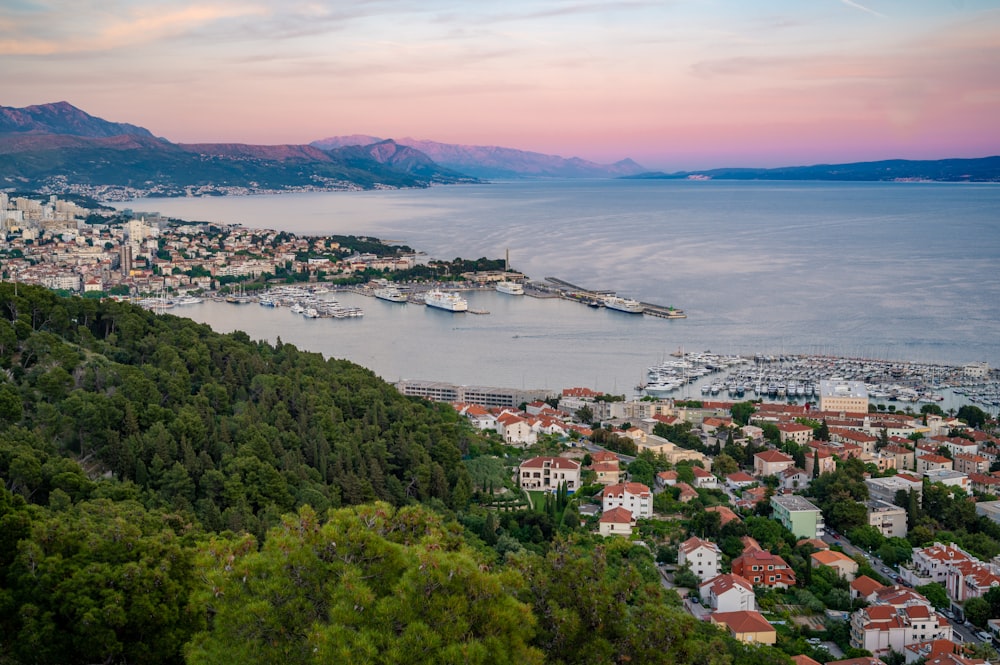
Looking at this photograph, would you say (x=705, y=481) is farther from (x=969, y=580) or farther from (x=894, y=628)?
(x=894, y=628)

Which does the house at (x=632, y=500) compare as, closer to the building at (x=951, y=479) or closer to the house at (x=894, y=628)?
the house at (x=894, y=628)

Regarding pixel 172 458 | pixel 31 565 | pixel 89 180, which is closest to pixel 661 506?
pixel 172 458

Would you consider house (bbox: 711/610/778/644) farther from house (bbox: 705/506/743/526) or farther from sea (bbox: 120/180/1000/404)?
sea (bbox: 120/180/1000/404)

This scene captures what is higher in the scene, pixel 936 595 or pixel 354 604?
pixel 354 604

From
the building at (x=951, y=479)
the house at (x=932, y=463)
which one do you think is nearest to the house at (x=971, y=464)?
the house at (x=932, y=463)

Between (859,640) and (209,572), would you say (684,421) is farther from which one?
(209,572)

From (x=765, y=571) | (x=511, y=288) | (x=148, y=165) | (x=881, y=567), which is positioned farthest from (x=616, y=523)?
(x=148, y=165)

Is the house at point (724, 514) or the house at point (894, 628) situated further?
the house at point (724, 514)
